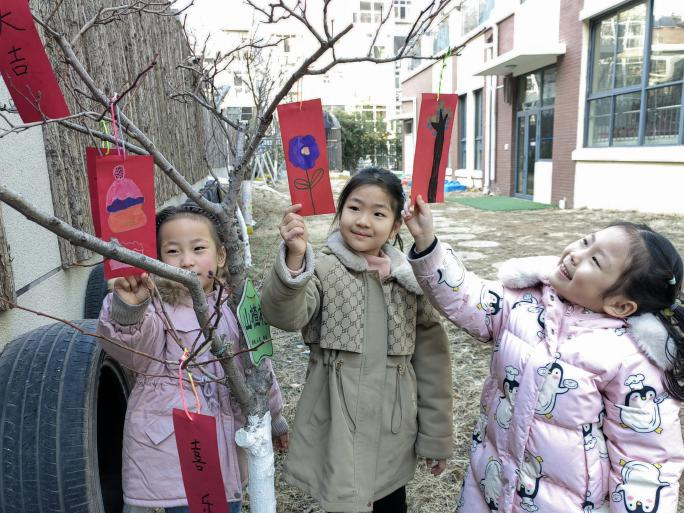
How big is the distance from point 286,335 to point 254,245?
3.17m

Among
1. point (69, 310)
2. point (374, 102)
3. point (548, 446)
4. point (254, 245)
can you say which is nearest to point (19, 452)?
point (69, 310)

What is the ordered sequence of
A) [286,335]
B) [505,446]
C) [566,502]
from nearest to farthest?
[566,502], [505,446], [286,335]

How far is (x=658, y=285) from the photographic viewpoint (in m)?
1.23

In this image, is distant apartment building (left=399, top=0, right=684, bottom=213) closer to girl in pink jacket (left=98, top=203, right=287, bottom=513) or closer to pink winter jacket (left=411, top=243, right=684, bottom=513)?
pink winter jacket (left=411, top=243, right=684, bottom=513)

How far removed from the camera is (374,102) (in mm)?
32062

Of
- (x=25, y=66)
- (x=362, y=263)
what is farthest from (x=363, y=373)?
(x=25, y=66)

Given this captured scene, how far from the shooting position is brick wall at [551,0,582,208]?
388 inches

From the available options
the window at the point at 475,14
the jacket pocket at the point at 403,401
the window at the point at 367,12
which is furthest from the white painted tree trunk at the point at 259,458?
the window at the point at 367,12

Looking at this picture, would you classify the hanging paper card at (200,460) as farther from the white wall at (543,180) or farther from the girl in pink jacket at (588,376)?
the white wall at (543,180)

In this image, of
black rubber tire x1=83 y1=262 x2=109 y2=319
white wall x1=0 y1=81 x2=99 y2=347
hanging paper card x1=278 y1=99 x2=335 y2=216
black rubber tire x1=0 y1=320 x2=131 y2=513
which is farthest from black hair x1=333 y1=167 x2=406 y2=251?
black rubber tire x1=83 y1=262 x2=109 y2=319

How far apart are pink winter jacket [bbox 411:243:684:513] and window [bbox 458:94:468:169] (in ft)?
51.6

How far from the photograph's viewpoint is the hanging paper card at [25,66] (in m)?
0.97

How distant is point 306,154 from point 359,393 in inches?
27.4

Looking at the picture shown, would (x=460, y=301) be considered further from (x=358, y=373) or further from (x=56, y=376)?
(x=56, y=376)
